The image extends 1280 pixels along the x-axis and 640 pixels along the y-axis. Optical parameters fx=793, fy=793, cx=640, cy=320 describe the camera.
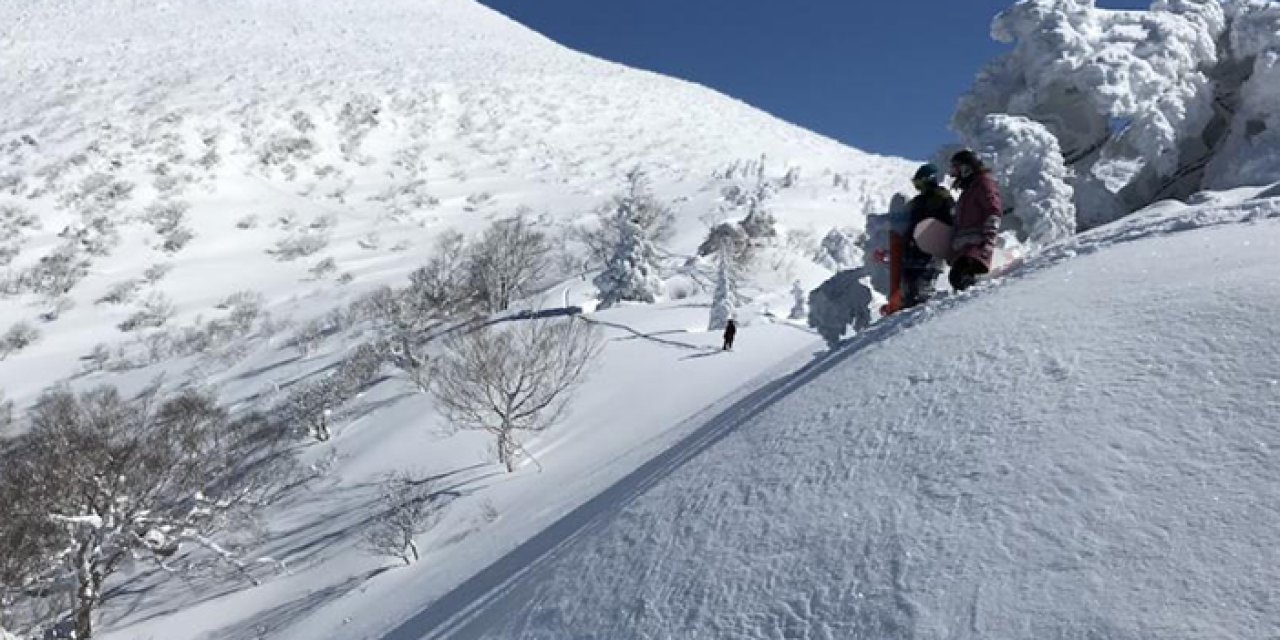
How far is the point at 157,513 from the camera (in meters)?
20.2

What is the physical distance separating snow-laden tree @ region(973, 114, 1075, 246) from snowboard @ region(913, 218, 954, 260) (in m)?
4.34

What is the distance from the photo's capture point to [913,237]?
6.92 m

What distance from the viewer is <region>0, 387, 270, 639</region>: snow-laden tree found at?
17.5 metres

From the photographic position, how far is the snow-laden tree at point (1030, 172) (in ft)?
34.2

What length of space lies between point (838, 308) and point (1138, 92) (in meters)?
6.20

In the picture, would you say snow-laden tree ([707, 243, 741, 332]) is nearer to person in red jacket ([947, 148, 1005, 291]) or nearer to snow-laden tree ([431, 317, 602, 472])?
snow-laden tree ([431, 317, 602, 472])

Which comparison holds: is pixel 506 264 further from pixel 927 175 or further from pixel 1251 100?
pixel 927 175

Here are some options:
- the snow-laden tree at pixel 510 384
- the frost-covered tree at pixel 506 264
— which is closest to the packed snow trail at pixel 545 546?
the snow-laden tree at pixel 510 384

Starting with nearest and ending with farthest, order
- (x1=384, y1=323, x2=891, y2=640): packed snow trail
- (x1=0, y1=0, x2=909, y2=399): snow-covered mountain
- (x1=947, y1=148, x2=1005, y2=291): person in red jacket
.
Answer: (x1=384, y1=323, x2=891, y2=640): packed snow trail, (x1=947, y1=148, x2=1005, y2=291): person in red jacket, (x1=0, y1=0, x2=909, y2=399): snow-covered mountain

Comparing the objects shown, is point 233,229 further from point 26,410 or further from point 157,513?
point 157,513

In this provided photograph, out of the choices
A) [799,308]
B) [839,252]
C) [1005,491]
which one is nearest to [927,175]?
[1005,491]

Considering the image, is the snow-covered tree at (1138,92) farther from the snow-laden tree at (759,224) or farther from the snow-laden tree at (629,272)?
the snow-laden tree at (759,224)

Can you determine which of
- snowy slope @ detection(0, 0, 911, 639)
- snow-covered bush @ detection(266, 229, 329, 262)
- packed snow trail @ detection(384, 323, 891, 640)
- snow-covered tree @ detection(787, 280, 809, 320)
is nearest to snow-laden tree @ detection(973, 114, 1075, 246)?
snowy slope @ detection(0, 0, 911, 639)

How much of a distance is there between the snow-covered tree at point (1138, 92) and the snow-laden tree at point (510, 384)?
40.4 ft
